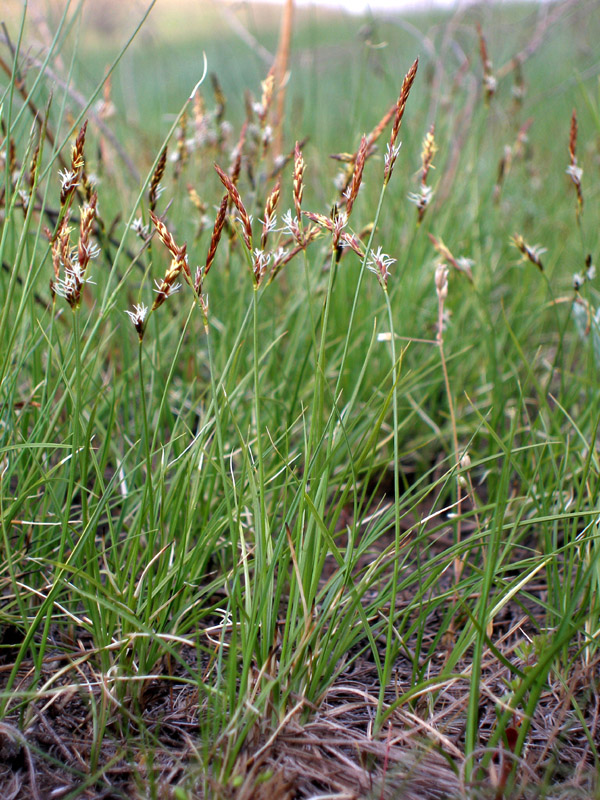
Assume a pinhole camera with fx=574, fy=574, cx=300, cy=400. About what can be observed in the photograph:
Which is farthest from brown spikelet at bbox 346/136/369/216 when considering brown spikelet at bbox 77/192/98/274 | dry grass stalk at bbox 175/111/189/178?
dry grass stalk at bbox 175/111/189/178

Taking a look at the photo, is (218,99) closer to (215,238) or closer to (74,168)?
(74,168)

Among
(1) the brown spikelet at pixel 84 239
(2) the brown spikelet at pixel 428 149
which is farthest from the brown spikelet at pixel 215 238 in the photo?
(2) the brown spikelet at pixel 428 149

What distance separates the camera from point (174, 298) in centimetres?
188

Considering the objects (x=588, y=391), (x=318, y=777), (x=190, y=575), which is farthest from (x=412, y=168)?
(x=318, y=777)

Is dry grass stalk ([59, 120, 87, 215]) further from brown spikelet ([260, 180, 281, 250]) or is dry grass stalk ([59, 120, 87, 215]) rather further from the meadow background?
brown spikelet ([260, 180, 281, 250])

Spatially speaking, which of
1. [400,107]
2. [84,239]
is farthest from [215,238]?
[400,107]

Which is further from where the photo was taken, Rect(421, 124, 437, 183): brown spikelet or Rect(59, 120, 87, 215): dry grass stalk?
Rect(421, 124, 437, 183): brown spikelet

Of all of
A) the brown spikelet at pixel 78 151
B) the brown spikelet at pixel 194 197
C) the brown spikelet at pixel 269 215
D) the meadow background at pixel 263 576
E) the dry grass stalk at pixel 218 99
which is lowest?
the meadow background at pixel 263 576

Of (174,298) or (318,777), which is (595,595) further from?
(174,298)

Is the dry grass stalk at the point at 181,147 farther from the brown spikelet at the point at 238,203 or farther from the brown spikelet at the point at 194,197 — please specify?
the brown spikelet at the point at 238,203

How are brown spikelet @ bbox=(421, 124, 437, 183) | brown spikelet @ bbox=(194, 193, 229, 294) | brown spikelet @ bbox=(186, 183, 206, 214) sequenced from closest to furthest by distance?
brown spikelet @ bbox=(194, 193, 229, 294) < brown spikelet @ bbox=(421, 124, 437, 183) < brown spikelet @ bbox=(186, 183, 206, 214)

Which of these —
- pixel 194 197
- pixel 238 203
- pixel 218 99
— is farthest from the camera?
pixel 218 99

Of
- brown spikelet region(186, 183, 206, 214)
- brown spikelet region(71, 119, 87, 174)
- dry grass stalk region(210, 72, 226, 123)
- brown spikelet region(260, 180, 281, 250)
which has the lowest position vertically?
brown spikelet region(186, 183, 206, 214)

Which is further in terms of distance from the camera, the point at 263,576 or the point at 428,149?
the point at 428,149
